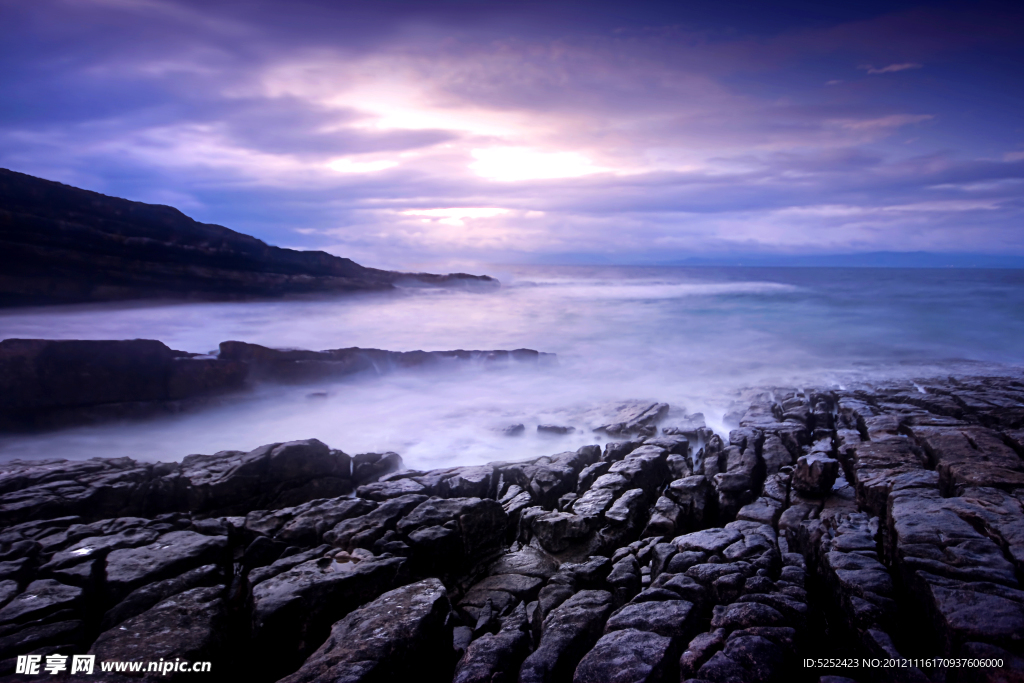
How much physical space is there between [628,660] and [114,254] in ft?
91.0

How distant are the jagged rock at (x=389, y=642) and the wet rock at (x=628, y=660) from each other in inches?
49.0

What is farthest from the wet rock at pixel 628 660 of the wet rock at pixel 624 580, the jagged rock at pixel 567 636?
the wet rock at pixel 624 580

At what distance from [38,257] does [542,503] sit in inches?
983

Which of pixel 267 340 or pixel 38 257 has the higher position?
pixel 38 257

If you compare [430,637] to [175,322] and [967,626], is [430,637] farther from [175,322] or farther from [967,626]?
[175,322]

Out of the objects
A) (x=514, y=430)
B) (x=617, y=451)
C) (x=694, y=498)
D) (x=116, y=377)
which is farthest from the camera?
(x=116, y=377)

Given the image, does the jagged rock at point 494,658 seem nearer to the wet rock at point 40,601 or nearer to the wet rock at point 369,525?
the wet rock at point 369,525

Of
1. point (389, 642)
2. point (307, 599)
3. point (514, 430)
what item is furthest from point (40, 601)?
point (514, 430)

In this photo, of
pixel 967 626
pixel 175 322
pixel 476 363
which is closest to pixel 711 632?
pixel 967 626

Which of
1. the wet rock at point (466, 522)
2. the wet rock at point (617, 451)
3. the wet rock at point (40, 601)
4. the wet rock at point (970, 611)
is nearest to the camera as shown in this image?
the wet rock at point (970, 611)

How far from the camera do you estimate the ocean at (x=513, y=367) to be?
11.1 metres

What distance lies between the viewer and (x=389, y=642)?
3918 mm

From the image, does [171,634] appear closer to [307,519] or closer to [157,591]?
[157,591]

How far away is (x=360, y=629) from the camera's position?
162 inches
